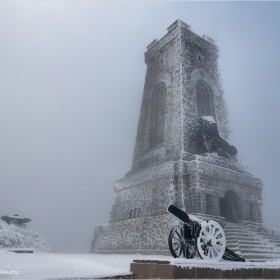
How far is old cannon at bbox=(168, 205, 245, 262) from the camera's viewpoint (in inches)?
210

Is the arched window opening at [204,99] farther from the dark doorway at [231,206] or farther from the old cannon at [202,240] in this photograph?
the old cannon at [202,240]

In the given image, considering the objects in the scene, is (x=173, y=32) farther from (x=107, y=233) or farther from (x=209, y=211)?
(x=107, y=233)

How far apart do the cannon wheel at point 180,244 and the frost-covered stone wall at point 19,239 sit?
43.6 feet

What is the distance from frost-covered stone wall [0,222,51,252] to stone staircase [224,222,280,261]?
12232 mm

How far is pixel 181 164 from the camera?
14.5 m

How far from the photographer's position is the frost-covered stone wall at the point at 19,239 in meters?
15.6

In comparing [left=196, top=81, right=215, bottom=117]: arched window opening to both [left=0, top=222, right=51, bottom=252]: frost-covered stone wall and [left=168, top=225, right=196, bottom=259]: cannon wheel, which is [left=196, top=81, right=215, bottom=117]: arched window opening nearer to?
[left=168, top=225, right=196, bottom=259]: cannon wheel

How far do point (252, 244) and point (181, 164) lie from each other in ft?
17.2

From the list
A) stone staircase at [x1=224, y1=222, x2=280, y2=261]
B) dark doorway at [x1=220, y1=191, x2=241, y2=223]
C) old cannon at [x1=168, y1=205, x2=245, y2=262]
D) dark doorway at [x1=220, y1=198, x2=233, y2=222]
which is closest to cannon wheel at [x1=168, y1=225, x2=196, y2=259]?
old cannon at [x1=168, y1=205, x2=245, y2=262]

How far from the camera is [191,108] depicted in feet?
57.9

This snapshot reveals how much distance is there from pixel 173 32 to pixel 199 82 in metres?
4.83

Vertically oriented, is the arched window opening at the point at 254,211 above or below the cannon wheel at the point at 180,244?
above

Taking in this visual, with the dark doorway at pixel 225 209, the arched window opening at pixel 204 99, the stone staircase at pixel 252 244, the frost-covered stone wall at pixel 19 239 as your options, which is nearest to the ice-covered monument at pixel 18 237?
the frost-covered stone wall at pixel 19 239

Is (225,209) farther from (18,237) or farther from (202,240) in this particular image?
(18,237)
